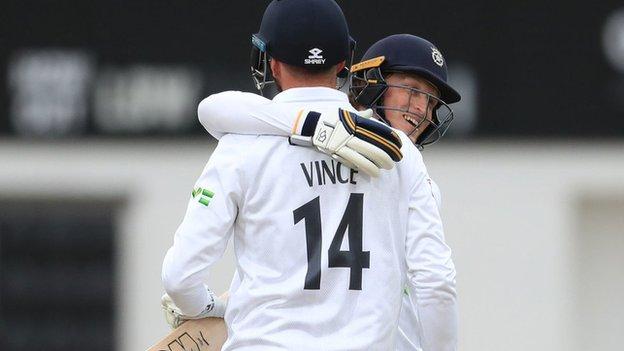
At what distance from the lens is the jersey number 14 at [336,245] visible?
304 cm

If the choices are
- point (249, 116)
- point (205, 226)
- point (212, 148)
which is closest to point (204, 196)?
point (205, 226)

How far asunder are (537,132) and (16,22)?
9.13ft

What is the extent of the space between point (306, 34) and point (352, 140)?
24 cm

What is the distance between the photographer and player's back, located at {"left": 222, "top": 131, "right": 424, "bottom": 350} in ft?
9.93

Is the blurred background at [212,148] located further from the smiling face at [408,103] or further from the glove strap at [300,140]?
the glove strap at [300,140]

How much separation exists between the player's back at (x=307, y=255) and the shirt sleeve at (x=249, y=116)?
0.8 inches

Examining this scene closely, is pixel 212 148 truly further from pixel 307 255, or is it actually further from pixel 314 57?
pixel 307 255

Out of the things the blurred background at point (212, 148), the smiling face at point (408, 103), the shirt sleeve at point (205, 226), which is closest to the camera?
the shirt sleeve at point (205, 226)

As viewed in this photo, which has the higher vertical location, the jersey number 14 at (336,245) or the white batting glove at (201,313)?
the jersey number 14 at (336,245)

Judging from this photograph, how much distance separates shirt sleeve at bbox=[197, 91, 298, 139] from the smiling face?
639mm

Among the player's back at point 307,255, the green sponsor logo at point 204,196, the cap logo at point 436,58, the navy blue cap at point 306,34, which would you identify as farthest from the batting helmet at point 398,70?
the green sponsor logo at point 204,196

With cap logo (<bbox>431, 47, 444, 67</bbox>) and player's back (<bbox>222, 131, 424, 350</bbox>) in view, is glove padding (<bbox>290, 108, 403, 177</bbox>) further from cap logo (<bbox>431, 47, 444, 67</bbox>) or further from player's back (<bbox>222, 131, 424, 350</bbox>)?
cap logo (<bbox>431, 47, 444, 67</bbox>)

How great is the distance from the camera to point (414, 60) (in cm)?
378

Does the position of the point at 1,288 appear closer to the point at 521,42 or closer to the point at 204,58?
the point at 204,58
